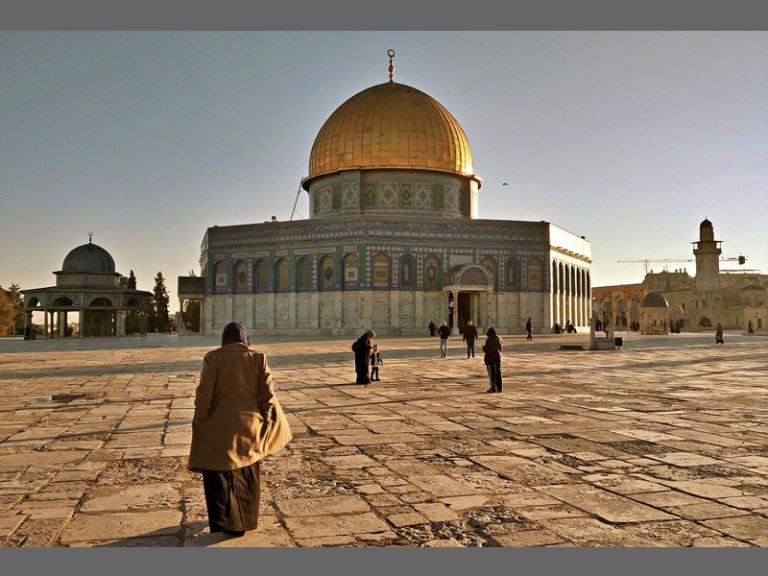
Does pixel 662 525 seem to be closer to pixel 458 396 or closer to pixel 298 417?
pixel 298 417

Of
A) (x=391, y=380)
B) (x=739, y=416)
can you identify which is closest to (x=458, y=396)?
(x=391, y=380)

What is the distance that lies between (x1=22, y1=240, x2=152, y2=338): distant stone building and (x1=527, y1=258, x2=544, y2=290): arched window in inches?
923

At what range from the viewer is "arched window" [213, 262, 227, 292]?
1574 inches

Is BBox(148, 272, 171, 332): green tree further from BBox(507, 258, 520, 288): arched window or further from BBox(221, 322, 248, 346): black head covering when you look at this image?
BBox(221, 322, 248, 346): black head covering

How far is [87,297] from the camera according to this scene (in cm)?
4322

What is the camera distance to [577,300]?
145 feet

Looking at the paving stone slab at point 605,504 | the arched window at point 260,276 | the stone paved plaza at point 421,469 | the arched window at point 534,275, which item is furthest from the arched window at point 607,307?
the paving stone slab at point 605,504

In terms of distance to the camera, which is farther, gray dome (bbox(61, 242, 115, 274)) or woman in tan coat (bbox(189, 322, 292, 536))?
gray dome (bbox(61, 242, 115, 274))

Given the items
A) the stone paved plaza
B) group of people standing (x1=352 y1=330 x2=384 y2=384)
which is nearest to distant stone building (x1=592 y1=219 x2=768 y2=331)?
group of people standing (x1=352 y1=330 x2=384 y2=384)

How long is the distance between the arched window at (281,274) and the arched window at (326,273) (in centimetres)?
235

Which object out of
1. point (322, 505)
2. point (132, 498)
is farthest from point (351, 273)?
point (322, 505)

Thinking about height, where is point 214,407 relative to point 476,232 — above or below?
below

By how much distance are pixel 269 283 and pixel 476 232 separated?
446 inches

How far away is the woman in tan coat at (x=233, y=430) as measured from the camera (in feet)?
12.7
